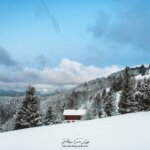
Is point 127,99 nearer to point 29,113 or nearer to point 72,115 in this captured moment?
point 29,113

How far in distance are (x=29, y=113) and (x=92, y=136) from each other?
22713 millimetres

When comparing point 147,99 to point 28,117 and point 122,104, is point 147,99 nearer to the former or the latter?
point 122,104

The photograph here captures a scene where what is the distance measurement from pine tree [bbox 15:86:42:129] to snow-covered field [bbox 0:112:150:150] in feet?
58.3

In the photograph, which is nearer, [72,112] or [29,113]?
[29,113]

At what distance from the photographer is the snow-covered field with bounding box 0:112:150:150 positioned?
75.5ft

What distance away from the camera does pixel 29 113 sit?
46.4 metres

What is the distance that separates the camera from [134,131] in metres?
25.1

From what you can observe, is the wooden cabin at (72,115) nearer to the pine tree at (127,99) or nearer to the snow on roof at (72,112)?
the snow on roof at (72,112)

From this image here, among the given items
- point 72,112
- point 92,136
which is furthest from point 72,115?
point 92,136

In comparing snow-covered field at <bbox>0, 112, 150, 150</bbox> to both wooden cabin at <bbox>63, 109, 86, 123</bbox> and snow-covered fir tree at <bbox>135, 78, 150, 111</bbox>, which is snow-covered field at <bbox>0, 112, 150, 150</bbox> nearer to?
snow-covered fir tree at <bbox>135, 78, 150, 111</bbox>

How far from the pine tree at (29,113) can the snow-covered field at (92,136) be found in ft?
58.3

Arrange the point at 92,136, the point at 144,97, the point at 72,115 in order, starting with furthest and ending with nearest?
the point at 72,115 < the point at 144,97 < the point at 92,136

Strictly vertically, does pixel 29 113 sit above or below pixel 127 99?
below

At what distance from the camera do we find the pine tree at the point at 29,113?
4616 cm
